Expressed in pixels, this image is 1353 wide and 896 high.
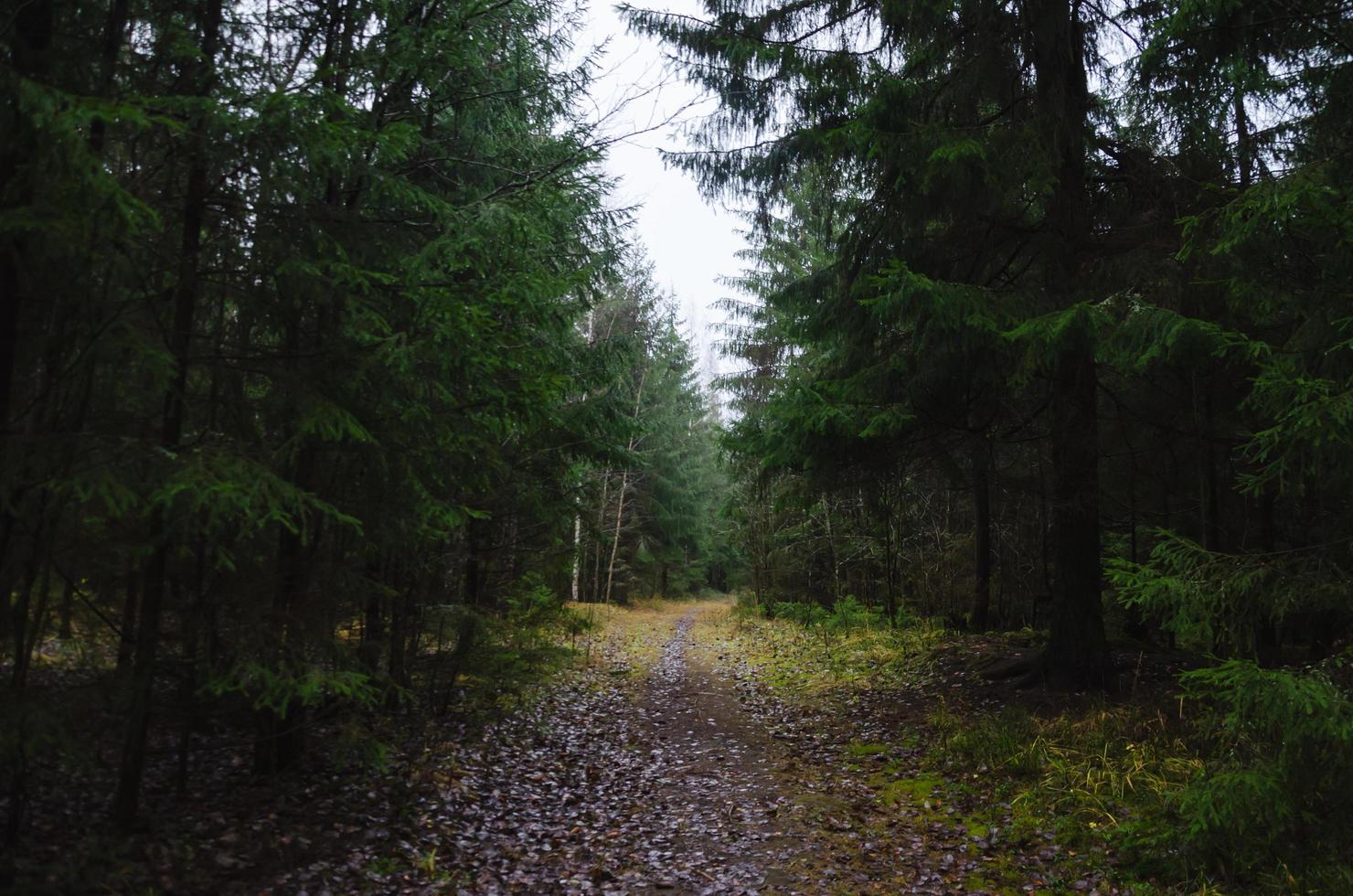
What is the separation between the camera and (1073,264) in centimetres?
819

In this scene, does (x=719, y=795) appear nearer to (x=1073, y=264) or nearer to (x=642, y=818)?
(x=642, y=818)

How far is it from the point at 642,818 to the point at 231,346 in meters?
5.14

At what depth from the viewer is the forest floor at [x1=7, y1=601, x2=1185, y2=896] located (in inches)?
192

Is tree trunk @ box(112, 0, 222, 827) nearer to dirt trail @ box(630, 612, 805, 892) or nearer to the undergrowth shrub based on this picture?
dirt trail @ box(630, 612, 805, 892)

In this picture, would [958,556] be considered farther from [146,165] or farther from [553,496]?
[146,165]

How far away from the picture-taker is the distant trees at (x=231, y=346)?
380 centimetres

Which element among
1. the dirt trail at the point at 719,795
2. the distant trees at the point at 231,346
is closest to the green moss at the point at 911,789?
the dirt trail at the point at 719,795

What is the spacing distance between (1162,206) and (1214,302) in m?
1.62

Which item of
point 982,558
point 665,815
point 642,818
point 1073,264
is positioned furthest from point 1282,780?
point 982,558

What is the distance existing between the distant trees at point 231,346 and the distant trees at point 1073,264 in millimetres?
3945

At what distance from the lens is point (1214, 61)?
6.31 m

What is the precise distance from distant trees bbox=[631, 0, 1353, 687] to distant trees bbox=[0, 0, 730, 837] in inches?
155

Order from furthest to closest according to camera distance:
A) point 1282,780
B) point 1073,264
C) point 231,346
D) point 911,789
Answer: point 1073,264 → point 911,789 → point 231,346 → point 1282,780

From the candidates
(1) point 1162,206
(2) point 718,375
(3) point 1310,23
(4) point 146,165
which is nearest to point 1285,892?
(3) point 1310,23
